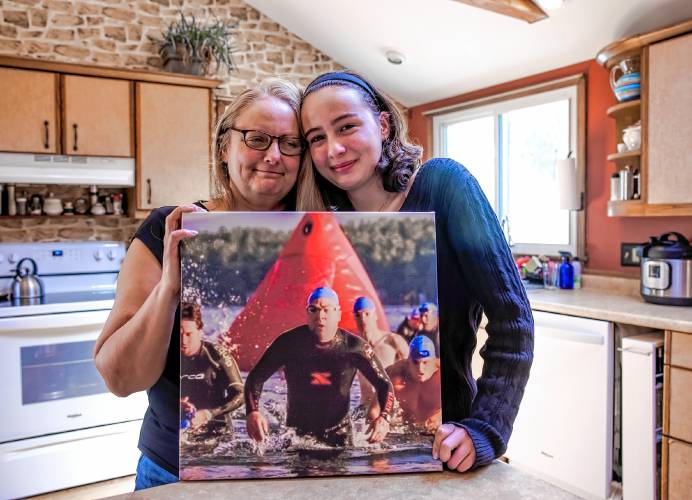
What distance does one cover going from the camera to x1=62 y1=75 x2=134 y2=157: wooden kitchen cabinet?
127 inches

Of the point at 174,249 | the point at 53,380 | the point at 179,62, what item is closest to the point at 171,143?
the point at 179,62

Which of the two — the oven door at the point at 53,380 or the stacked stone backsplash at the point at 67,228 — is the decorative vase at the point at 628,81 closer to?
the oven door at the point at 53,380

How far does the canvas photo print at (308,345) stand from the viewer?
751 mm

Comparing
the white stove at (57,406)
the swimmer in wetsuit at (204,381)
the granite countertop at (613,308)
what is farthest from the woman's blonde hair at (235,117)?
the white stove at (57,406)

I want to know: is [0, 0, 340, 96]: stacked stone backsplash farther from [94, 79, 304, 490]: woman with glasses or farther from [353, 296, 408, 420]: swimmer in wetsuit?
[353, 296, 408, 420]: swimmer in wetsuit

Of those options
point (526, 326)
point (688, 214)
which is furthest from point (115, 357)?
point (688, 214)

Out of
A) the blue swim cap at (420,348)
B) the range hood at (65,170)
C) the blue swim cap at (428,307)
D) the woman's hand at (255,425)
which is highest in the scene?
the range hood at (65,170)

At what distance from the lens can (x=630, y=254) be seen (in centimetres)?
298

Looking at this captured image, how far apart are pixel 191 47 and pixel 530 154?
2.51 metres

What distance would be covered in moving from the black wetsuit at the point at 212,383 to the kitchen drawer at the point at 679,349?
2.04 m

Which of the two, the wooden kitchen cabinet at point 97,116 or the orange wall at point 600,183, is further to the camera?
the wooden kitchen cabinet at point 97,116

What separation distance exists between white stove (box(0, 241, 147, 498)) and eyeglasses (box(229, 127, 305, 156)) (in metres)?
2.40

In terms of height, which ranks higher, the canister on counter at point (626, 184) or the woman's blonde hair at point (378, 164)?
the canister on counter at point (626, 184)

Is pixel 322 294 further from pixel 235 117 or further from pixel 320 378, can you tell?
pixel 235 117
